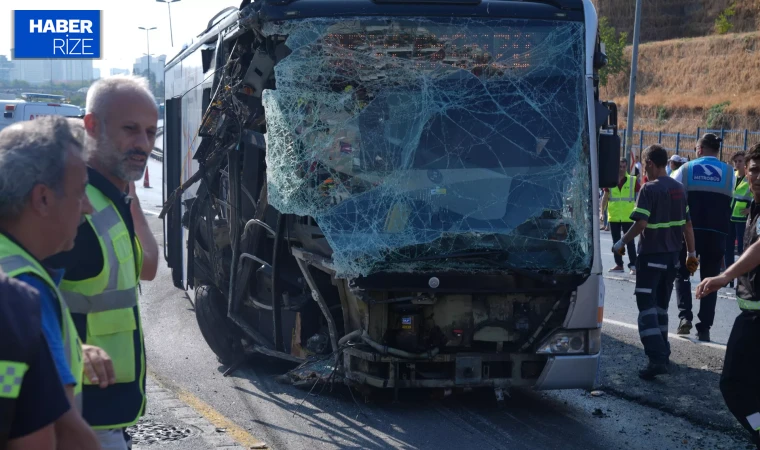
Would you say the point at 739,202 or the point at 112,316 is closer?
the point at 112,316

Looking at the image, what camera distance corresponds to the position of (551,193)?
6.04 metres

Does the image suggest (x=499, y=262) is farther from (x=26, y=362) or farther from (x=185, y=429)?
(x=26, y=362)

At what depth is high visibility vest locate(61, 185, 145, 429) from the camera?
305 cm

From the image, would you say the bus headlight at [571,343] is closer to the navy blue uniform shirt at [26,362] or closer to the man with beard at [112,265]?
the man with beard at [112,265]

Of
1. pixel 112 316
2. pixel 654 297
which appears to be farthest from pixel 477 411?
pixel 112 316

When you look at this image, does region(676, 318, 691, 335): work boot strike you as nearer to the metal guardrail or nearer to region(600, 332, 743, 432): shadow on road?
region(600, 332, 743, 432): shadow on road

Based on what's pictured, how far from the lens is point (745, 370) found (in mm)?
5113

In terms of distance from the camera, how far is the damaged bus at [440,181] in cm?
586

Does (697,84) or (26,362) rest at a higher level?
(697,84)

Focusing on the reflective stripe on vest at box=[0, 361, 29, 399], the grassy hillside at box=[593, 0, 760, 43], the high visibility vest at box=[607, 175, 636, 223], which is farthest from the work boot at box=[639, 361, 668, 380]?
the grassy hillside at box=[593, 0, 760, 43]

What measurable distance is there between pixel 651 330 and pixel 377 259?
298 cm

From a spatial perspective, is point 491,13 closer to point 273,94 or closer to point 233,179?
point 273,94

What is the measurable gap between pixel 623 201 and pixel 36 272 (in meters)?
12.4

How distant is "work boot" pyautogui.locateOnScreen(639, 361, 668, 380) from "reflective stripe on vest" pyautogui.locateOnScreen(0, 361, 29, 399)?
246 inches
